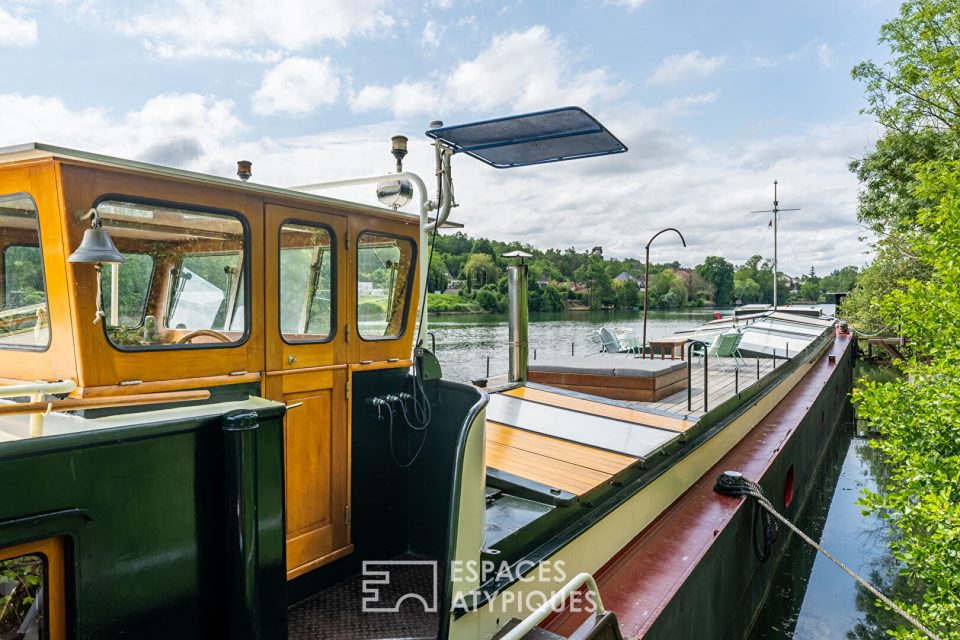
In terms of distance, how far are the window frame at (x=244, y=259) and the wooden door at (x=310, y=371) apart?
105 millimetres

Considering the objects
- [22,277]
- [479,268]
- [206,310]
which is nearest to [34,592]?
[22,277]

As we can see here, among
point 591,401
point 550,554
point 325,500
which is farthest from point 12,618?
point 591,401

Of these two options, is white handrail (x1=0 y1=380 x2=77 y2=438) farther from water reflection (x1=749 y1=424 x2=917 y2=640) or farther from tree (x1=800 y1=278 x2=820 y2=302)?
tree (x1=800 y1=278 x2=820 y2=302)

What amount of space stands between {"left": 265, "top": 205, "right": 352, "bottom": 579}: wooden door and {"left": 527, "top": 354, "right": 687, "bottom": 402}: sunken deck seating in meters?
5.46

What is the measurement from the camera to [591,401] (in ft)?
23.0

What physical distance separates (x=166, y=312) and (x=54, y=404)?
3.38 ft

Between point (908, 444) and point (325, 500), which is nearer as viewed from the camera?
point (325, 500)

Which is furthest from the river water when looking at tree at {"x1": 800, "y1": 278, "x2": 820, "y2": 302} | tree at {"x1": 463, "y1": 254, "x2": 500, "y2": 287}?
tree at {"x1": 800, "y1": 278, "x2": 820, "y2": 302}

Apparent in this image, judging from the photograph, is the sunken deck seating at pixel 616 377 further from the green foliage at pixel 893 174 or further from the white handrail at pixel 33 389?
the green foliage at pixel 893 174

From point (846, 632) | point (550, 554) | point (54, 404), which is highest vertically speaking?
point (54, 404)

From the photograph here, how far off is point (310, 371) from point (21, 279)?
139cm

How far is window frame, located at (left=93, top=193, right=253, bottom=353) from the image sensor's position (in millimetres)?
2496

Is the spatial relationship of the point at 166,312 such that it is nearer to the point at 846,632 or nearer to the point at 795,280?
the point at 846,632

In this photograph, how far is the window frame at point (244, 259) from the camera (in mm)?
2496
